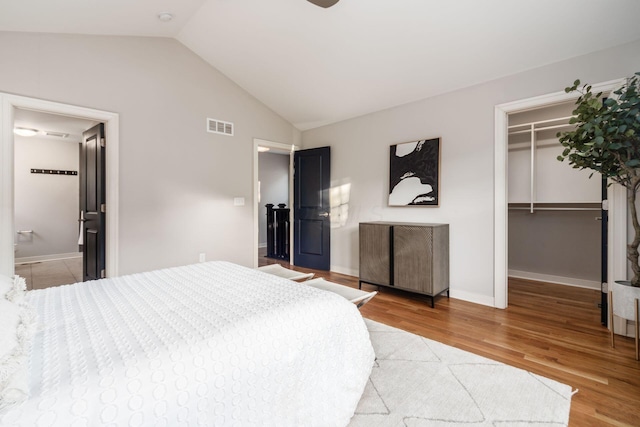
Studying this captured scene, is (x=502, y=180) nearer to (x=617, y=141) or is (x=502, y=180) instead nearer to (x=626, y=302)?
(x=617, y=141)

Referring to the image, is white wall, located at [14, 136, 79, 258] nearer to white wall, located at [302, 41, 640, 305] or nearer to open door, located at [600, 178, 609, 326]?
white wall, located at [302, 41, 640, 305]

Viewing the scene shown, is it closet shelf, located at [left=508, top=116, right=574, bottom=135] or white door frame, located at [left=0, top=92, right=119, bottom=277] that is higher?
closet shelf, located at [left=508, top=116, right=574, bottom=135]

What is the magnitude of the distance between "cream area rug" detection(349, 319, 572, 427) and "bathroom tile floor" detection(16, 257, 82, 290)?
14.6 ft

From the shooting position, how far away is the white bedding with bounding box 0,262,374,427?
78 cm

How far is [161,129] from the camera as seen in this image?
3.56 metres

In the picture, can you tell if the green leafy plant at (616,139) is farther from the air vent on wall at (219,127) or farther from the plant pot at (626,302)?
the air vent on wall at (219,127)

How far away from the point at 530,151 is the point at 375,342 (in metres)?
3.65

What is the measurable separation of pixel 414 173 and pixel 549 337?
7.05ft

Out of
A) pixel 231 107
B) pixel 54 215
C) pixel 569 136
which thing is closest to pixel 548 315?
pixel 569 136

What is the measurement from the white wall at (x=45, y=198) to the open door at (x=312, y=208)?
500 centimetres

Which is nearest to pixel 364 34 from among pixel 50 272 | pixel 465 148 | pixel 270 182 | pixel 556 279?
pixel 465 148

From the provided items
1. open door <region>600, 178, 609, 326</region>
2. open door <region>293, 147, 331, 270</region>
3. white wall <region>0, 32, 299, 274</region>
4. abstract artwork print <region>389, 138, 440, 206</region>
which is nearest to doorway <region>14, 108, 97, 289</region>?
white wall <region>0, 32, 299, 274</region>

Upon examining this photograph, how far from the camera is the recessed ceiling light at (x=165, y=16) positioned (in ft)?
9.97

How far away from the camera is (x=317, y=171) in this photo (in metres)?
4.81
